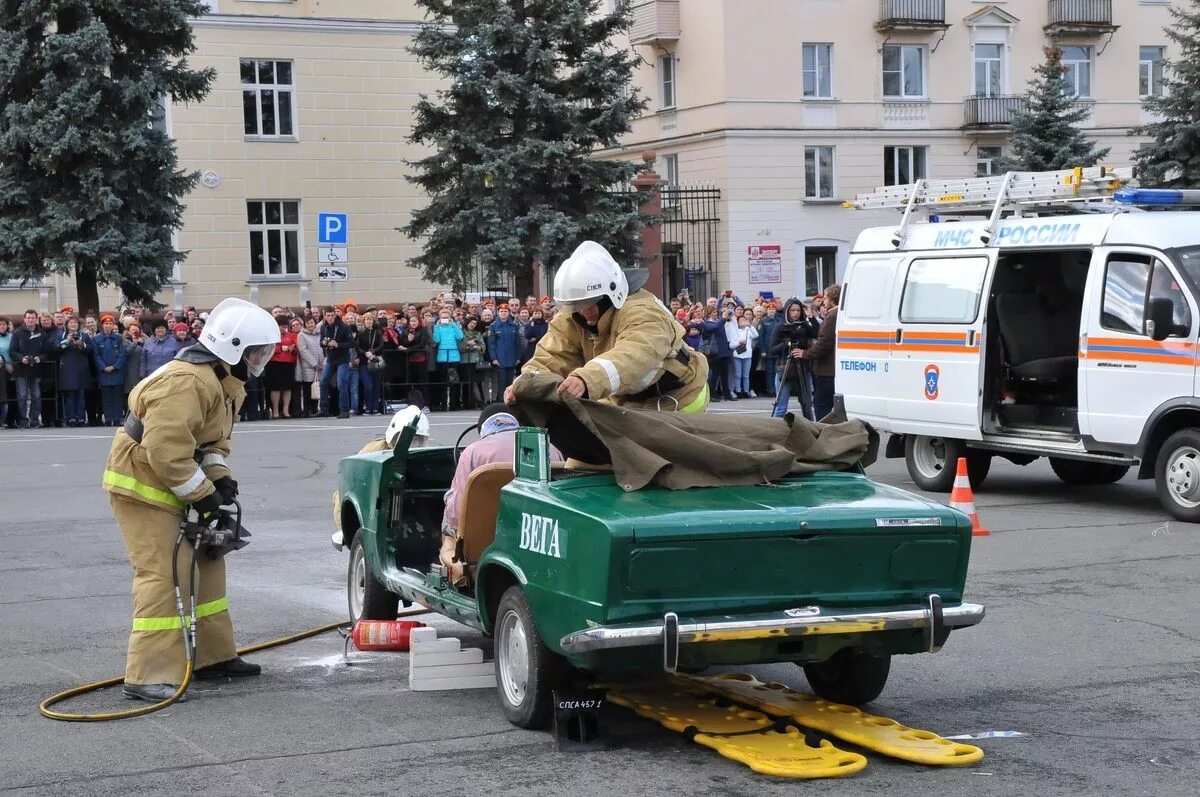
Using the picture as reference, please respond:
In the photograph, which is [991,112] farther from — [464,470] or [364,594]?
[464,470]

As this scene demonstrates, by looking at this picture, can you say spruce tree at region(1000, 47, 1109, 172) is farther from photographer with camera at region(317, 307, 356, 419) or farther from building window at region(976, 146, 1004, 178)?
photographer with camera at region(317, 307, 356, 419)

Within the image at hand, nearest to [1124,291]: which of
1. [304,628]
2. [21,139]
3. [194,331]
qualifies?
[304,628]

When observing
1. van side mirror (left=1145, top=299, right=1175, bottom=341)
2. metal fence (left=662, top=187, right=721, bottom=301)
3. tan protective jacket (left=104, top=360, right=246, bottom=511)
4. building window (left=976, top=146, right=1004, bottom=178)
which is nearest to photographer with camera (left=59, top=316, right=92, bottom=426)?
van side mirror (left=1145, top=299, right=1175, bottom=341)

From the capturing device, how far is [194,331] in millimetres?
25984

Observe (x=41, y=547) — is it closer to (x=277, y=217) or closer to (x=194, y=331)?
(x=194, y=331)

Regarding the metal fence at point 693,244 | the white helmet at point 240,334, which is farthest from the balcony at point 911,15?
the white helmet at point 240,334

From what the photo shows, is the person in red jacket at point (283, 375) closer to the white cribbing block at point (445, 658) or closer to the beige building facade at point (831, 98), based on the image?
the white cribbing block at point (445, 658)

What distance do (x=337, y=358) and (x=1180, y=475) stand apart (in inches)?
639

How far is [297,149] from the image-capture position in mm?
41875

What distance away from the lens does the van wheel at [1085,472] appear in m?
15.8

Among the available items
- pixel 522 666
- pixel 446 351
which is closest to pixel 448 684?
pixel 522 666

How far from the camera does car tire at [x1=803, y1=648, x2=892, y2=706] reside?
698cm

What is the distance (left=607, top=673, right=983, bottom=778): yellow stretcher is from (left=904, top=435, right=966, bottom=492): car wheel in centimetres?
845

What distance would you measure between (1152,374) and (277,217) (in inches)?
1254
